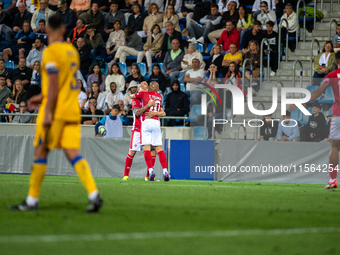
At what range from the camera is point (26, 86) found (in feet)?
65.7

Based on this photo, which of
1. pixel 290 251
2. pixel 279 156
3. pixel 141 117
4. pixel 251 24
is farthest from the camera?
pixel 251 24

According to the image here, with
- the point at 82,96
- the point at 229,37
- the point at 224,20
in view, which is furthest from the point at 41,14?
the point at 229,37

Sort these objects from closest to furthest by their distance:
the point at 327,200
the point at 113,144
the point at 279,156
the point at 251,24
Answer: the point at 327,200, the point at 279,156, the point at 113,144, the point at 251,24

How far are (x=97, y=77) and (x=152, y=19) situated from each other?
3.28 meters

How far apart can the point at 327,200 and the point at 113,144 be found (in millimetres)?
8714

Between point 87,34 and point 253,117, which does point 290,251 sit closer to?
point 253,117

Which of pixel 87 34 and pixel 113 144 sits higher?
pixel 87 34

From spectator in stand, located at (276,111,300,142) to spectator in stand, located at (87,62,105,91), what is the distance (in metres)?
7.65

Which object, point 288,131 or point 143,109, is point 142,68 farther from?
point 143,109

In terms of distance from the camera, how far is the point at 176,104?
16891 mm

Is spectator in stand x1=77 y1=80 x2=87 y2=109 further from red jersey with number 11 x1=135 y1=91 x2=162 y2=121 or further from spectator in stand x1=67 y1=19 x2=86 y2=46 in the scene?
red jersey with number 11 x1=135 y1=91 x2=162 y2=121

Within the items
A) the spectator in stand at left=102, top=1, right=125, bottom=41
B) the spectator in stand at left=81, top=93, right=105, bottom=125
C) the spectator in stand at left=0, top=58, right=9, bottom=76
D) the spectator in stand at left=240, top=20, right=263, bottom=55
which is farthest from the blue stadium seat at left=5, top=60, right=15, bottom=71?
the spectator in stand at left=240, top=20, right=263, bottom=55

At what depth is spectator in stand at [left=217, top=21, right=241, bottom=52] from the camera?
1860cm

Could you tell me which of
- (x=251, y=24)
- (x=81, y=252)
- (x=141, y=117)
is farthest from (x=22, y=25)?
(x=81, y=252)
